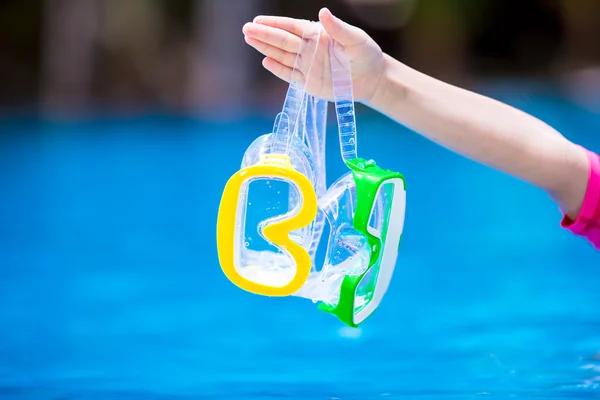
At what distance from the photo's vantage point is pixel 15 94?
28.1 ft

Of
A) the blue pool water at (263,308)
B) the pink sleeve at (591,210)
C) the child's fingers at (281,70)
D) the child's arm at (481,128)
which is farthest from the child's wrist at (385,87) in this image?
the blue pool water at (263,308)

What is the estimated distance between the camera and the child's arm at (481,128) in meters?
1.44

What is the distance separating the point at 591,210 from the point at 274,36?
0.60 metres

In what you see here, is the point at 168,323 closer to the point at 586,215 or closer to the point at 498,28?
the point at 586,215

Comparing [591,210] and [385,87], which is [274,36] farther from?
[591,210]

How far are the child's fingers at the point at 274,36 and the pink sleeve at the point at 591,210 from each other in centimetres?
55

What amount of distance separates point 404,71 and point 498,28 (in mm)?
9398

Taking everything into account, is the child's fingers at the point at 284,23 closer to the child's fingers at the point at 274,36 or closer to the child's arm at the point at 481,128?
the child's fingers at the point at 274,36

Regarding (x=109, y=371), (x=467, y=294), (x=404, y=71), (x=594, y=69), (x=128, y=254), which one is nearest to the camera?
(x=404, y=71)

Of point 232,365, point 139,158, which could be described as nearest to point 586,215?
point 232,365

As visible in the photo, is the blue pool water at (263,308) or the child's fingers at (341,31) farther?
the blue pool water at (263,308)

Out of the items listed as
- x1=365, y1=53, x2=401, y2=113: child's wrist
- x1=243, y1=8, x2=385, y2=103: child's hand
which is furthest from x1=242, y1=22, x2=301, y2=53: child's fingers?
x1=365, y1=53, x2=401, y2=113: child's wrist

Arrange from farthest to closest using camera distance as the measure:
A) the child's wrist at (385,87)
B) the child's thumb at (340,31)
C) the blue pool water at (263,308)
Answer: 1. the blue pool water at (263,308)
2. the child's wrist at (385,87)
3. the child's thumb at (340,31)

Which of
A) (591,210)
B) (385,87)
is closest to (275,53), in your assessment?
(385,87)
